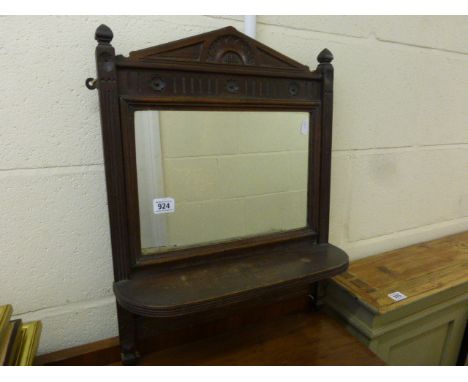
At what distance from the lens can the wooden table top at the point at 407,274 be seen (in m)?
0.94

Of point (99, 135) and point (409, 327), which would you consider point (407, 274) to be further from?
point (99, 135)

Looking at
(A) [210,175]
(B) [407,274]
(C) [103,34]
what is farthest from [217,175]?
(B) [407,274]

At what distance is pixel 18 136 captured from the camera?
2.23 feet

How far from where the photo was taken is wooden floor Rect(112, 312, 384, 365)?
0.78 meters

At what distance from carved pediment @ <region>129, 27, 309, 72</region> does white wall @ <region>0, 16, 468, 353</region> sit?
0.33ft

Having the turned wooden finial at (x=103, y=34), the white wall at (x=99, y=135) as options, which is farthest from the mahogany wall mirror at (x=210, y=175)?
the white wall at (x=99, y=135)

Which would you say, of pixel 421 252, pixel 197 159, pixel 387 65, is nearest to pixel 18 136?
pixel 197 159

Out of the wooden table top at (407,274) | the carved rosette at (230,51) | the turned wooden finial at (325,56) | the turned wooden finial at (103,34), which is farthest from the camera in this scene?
the wooden table top at (407,274)

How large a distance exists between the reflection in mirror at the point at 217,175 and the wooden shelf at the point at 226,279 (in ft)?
0.18

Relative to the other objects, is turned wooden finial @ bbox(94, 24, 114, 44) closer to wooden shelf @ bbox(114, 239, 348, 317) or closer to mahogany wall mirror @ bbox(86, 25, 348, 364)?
mahogany wall mirror @ bbox(86, 25, 348, 364)

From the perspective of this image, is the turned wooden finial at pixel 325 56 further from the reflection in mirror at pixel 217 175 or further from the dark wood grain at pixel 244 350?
the dark wood grain at pixel 244 350

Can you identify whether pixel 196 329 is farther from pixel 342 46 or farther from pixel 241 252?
pixel 342 46

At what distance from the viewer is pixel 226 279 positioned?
72 cm

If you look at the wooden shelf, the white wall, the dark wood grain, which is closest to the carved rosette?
the white wall
